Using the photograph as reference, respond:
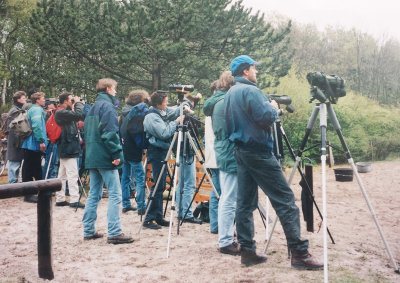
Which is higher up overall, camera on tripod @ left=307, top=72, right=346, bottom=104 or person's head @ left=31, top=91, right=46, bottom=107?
person's head @ left=31, top=91, right=46, bottom=107

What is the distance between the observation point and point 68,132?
658 centimetres

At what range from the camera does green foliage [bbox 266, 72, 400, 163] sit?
14.9 m

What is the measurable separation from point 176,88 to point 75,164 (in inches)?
112

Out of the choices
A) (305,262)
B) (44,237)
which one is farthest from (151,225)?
(305,262)

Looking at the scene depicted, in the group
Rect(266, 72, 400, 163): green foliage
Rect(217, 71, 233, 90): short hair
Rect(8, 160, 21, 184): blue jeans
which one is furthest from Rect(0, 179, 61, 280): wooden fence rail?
Rect(266, 72, 400, 163): green foliage

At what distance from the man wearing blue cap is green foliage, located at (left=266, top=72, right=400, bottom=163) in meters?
11.3

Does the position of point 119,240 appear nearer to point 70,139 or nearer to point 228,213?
point 228,213

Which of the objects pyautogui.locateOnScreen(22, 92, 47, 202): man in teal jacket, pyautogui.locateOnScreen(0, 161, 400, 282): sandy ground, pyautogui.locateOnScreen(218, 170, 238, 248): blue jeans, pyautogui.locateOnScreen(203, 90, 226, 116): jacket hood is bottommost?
pyautogui.locateOnScreen(0, 161, 400, 282): sandy ground

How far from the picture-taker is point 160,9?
927 centimetres

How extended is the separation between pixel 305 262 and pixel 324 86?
163 centimetres

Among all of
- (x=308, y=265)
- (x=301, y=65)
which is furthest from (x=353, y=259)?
(x=301, y=65)

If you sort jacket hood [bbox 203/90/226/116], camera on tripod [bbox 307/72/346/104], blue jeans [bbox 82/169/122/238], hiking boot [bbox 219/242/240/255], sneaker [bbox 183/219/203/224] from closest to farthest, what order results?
camera on tripod [bbox 307/72/346/104] < hiking boot [bbox 219/242/240/255] < jacket hood [bbox 203/90/226/116] < blue jeans [bbox 82/169/122/238] < sneaker [bbox 183/219/203/224]

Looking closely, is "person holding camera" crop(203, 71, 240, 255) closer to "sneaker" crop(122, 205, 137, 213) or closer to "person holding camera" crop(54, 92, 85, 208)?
"sneaker" crop(122, 205, 137, 213)

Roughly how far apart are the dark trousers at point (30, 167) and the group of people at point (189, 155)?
2cm
